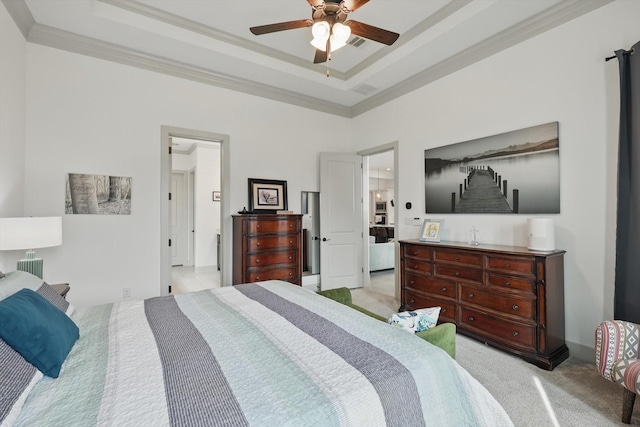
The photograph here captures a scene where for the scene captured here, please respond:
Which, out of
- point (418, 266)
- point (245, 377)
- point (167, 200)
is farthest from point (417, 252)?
point (167, 200)

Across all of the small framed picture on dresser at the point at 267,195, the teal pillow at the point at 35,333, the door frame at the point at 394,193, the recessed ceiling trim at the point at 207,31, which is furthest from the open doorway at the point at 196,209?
the teal pillow at the point at 35,333

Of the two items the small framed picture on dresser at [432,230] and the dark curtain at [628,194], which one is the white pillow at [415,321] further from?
the small framed picture on dresser at [432,230]

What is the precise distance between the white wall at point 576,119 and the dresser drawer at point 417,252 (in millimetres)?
624

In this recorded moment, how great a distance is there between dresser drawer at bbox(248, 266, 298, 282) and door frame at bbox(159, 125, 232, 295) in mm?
520

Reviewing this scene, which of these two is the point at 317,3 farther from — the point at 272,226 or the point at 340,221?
the point at 340,221

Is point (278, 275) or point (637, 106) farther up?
point (637, 106)

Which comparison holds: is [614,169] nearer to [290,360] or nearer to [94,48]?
[290,360]

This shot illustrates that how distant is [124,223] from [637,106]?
4.91m

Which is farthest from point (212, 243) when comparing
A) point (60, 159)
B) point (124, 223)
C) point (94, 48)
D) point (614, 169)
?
point (614, 169)

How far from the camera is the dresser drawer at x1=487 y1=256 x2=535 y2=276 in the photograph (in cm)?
250

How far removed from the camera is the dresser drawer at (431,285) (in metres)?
3.14

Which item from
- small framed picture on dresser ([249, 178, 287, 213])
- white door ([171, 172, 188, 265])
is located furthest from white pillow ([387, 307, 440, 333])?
white door ([171, 172, 188, 265])

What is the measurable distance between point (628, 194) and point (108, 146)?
4.97 meters

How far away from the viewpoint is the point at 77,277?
3.16 metres
